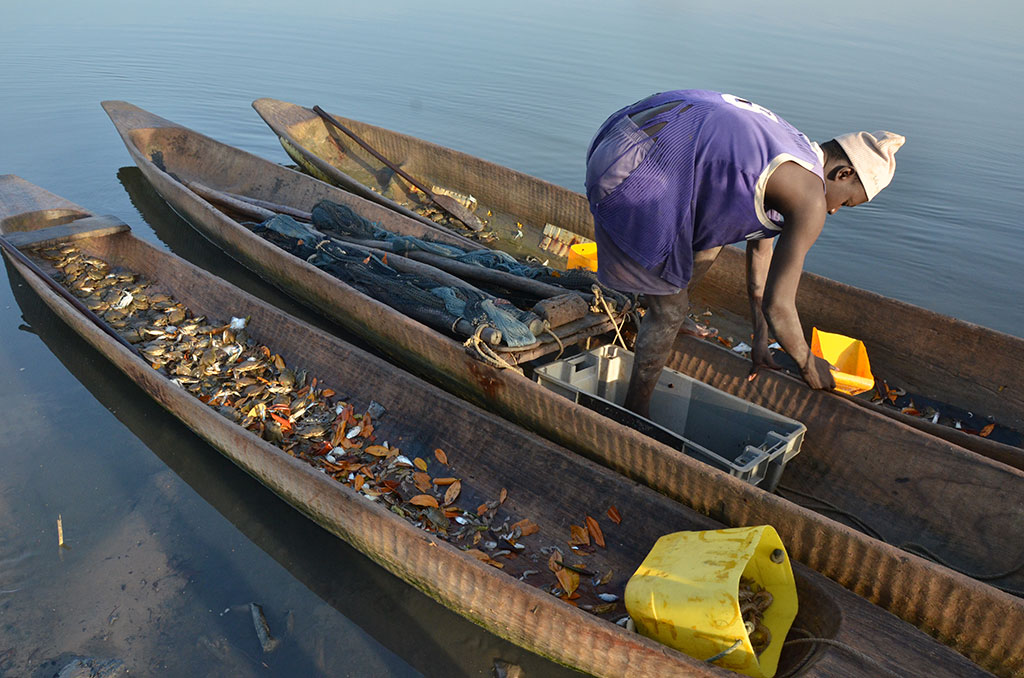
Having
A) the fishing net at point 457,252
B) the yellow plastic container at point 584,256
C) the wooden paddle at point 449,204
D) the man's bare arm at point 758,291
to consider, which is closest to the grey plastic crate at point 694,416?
the man's bare arm at point 758,291

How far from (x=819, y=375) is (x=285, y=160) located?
7.55 meters

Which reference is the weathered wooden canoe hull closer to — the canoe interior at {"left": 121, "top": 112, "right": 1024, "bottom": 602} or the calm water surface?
the canoe interior at {"left": 121, "top": 112, "right": 1024, "bottom": 602}

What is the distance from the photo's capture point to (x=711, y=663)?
239cm

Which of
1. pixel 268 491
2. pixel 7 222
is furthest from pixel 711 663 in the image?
pixel 7 222

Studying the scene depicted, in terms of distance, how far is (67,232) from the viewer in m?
5.51

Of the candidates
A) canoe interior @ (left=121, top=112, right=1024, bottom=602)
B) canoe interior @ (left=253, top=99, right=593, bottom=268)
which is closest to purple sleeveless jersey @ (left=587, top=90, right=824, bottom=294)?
canoe interior @ (left=121, top=112, right=1024, bottom=602)

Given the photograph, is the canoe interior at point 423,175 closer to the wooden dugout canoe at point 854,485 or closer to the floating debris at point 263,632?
the wooden dugout canoe at point 854,485

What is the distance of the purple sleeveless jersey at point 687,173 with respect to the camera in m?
2.85

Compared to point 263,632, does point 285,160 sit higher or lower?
higher

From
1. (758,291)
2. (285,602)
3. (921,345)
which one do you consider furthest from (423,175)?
(285,602)

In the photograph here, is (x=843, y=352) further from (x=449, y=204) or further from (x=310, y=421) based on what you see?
(x=449, y=204)

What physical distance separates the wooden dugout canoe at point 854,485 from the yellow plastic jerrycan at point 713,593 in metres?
0.22

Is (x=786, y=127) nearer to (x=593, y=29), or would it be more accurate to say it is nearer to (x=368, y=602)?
(x=368, y=602)

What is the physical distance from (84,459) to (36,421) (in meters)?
0.58
